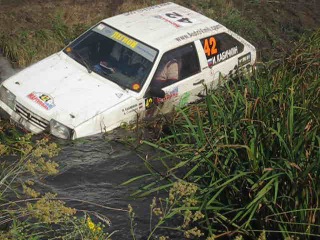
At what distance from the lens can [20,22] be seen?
1108 centimetres

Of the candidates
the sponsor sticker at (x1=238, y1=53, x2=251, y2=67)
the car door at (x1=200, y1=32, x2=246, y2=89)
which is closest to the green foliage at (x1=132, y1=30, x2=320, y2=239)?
the car door at (x1=200, y1=32, x2=246, y2=89)

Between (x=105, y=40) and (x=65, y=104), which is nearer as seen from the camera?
(x=65, y=104)

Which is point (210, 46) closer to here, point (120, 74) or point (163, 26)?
point (163, 26)

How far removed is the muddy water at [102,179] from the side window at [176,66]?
94 centimetres

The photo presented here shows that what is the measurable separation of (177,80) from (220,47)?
110 centimetres

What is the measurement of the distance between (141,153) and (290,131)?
2.63 metres

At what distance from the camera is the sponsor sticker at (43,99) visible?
286 inches

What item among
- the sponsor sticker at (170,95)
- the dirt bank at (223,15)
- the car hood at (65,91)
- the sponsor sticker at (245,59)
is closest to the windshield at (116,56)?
the car hood at (65,91)

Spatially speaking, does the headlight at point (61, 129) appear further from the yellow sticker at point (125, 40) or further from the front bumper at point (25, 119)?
the yellow sticker at point (125, 40)

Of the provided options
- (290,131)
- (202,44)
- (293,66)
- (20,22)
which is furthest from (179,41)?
(20,22)

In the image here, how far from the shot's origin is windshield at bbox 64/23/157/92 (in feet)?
25.8

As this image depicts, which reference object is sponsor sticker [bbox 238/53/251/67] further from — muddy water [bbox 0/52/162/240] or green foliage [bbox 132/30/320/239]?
green foliage [bbox 132/30/320/239]

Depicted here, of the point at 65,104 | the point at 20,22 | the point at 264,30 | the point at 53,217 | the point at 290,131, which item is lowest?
the point at 264,30

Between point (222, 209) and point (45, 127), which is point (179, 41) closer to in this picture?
point (45, 127)
